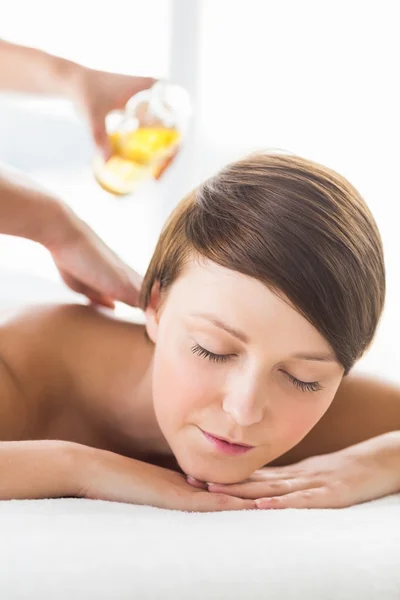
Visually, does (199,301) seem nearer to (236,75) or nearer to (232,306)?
(232,306)

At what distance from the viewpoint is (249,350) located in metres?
1.29

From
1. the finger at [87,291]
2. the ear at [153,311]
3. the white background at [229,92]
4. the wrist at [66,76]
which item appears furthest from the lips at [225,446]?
the white background at [229,92]

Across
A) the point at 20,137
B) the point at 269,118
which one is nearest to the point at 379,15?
the point at 269,118

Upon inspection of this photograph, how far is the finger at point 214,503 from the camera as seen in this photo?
4.32 feet

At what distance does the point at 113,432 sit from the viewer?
1.72 m

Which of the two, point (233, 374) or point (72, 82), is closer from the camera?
point (233, 374)

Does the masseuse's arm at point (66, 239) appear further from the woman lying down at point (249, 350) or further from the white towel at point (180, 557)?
the white towel at point (180, 557)

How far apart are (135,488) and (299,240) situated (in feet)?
1.36

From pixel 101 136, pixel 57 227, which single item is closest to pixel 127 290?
pixel 57 227

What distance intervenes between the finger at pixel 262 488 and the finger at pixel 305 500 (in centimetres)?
3

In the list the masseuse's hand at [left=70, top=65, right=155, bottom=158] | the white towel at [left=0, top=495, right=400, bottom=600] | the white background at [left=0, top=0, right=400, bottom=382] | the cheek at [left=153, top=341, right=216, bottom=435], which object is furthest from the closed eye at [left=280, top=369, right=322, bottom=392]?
the white background at [left=0, top=0, right=400, bottom=382]

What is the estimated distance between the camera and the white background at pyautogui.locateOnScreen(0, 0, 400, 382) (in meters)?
2.96

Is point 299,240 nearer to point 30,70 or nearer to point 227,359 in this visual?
point 227,359

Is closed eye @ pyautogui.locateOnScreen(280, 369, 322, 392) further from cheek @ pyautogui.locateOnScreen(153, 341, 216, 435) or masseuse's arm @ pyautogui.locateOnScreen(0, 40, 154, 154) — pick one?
masseuse's arm @ pyautogui.locateOnScreen(0, 40, 154, 154)
